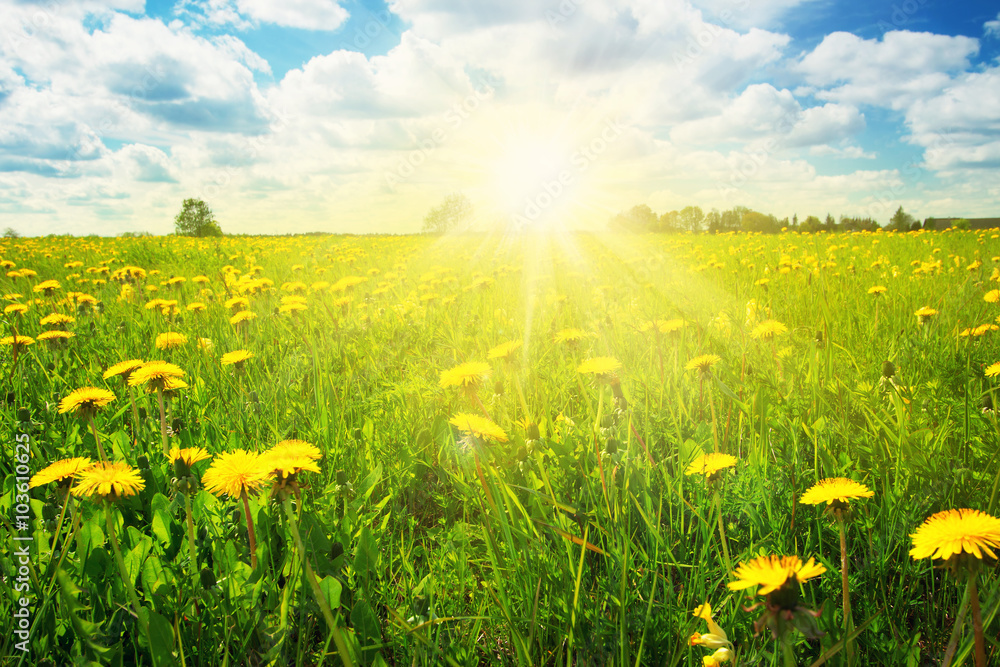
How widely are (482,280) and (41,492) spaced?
3.41 m

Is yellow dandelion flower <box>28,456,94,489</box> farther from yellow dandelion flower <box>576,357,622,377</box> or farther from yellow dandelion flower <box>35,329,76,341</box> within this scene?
yellow dandelion flower <box>35,329,76,341</box>

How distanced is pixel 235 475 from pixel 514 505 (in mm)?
723

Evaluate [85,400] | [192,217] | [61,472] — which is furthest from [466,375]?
[192,217]

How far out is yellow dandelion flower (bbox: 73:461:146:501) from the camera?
3.62 ft

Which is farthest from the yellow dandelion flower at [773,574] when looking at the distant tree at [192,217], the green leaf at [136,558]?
the distant tree at [192,217]

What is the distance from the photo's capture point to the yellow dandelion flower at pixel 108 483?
3.62 feet

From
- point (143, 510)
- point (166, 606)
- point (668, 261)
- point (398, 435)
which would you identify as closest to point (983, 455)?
point (398, 435)

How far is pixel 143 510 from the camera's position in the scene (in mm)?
1526

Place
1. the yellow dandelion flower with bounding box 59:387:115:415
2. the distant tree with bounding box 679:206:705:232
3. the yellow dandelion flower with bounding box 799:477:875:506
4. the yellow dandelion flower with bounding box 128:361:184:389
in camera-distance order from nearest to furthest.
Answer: the yellow dandelion flower with bounding box 799:477:875:506 < the yellow dandelion flower with bounding box 59:387:115:415 < the yellow dandelion flower with bounding box 128:361:184:389 < the distant tree with bounding box 679:206:705:232

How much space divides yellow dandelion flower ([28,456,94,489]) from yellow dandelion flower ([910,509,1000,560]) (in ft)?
5.74

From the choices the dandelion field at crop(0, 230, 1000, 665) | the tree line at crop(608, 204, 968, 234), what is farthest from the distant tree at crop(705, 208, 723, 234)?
the dandelion field at crop(0, 230, 1000, 665)

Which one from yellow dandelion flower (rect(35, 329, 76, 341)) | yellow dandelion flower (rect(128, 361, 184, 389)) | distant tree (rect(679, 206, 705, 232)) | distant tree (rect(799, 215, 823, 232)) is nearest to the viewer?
yellow dandelion flower (rect(128, 361, 184, 389))

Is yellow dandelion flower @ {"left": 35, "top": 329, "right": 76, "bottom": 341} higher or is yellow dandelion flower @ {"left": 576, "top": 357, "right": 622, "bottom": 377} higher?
yellow dandelion flower @ {"left": 35, "top": 329, "right": 76, "bottom": 341}

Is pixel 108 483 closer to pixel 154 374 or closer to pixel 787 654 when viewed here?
pixel 154 374
